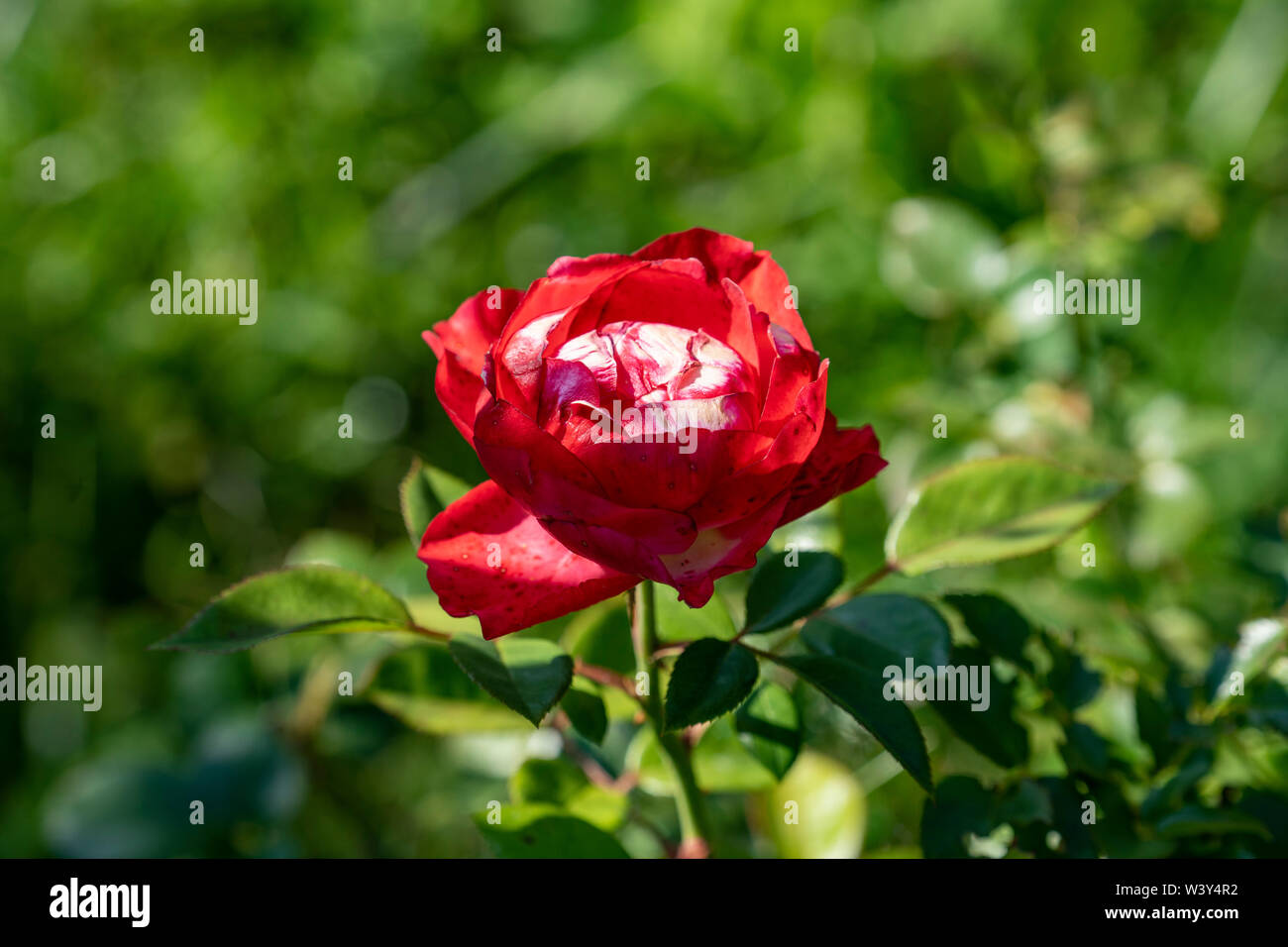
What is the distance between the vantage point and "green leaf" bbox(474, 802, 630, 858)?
62 centimetres

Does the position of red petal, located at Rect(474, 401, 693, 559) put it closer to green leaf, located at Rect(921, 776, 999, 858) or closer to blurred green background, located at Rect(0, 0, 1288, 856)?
green leaf, located at Rect(921, 776, 999, 858)

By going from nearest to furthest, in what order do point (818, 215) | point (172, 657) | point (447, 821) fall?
1. point (447, 821)
2. point (172, 657)
3. point (818, 215)

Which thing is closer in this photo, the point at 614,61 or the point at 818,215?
the point at 818,215

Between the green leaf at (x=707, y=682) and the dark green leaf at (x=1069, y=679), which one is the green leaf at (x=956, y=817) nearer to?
the dark green leaf at (x=1069, y=679)

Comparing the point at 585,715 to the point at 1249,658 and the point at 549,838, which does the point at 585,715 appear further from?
the point at 1249,658

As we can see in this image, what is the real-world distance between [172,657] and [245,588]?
37.0 inches

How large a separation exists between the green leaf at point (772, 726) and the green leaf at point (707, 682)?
3.1 inches

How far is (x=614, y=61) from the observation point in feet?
6.31

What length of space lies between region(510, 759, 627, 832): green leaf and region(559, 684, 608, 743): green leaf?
4.7 inches


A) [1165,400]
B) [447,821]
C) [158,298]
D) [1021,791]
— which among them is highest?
[158,298]

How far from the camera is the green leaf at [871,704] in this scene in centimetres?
51

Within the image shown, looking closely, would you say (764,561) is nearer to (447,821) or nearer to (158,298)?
(447,821)

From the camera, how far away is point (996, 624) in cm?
67

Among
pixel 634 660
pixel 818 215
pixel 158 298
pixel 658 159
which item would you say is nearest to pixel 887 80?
pixel 818 215
